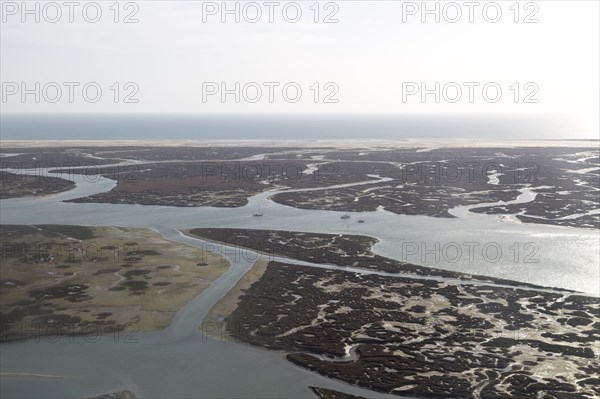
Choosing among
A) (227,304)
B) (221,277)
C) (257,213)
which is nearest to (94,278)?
(221,277)

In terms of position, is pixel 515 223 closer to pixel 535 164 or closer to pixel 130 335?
pixel 130 335

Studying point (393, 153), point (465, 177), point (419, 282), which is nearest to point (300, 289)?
point (419, 282)

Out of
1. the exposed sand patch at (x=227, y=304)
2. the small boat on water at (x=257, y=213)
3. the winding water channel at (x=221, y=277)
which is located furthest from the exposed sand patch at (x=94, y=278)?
the small boat on water at (x=257, y=213)

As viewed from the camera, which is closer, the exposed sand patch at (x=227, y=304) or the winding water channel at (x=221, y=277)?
the winding water channel at (x=221, y=277)

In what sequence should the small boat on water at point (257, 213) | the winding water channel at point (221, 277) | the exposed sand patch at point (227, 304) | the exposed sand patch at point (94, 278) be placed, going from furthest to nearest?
the small boat on water at point (257, 213)
the exposed sand patch at point (94, 278)
the exposed sand patch at point (227, 304)
the winding water channel at point (221, 277)

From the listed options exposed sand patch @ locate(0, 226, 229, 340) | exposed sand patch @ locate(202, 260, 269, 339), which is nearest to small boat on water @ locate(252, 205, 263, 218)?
exposed sand patch @ locate(0, 226, 229, 340)

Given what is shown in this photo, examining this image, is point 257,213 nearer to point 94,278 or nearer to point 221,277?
point 221,277

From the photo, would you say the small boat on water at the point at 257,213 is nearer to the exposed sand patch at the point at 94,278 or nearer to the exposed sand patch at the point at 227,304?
the exposed sand patch at the point at 94,278

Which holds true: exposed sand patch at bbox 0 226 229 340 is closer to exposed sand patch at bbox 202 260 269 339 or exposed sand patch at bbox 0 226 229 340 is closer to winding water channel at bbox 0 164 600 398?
winding water channel at bbox 0 164 600 398
